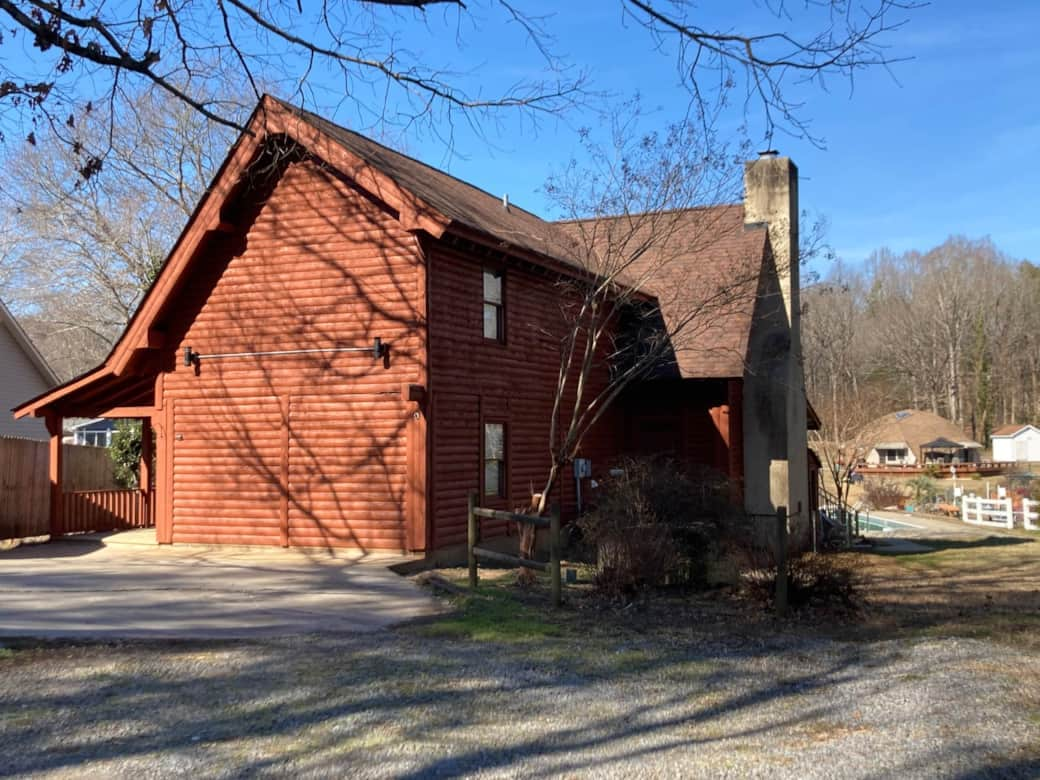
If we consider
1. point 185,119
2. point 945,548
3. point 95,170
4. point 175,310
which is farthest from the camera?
point 185,119

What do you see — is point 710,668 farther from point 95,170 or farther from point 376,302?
point 376,302

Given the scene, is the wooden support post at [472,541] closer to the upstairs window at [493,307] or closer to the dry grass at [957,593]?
the dry grass at [957,593]

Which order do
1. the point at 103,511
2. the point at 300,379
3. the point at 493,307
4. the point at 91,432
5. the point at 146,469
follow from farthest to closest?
1. the point at 91,432
2. the point at 146,469
3. the point at 103,511
4. the point at 493,307
5. the point at 300,379

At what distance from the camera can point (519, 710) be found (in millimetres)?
6531

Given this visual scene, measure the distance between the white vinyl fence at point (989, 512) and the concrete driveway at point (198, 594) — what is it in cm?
2876

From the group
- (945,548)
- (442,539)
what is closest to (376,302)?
(442,539)

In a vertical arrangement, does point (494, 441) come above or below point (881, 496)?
above

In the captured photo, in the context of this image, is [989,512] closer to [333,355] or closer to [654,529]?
[333,355]

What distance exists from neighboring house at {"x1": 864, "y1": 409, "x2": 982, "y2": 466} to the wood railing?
5921 cm

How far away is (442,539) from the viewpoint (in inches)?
603

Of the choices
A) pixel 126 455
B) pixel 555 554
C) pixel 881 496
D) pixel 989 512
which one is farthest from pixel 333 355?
pixel 881 496

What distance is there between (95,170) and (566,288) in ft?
36.8

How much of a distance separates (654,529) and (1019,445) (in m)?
73.4

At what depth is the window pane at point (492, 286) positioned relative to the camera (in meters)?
17.1
